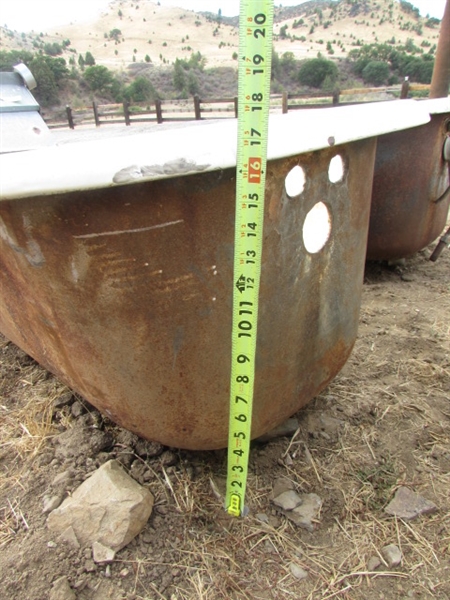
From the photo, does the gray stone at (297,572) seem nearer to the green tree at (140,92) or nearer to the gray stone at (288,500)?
the gray stone at (288,500)

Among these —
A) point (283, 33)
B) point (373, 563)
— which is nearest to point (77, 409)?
point (373, 563)

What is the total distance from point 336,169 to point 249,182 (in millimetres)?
454

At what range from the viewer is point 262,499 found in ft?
4.75

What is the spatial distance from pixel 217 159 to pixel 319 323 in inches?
28.1

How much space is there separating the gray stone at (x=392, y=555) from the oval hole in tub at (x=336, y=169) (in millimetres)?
1101

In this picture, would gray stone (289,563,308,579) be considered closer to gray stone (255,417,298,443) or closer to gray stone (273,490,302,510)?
gray stone (273,490,302,510)

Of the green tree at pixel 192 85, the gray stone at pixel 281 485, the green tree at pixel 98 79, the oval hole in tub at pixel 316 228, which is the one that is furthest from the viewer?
the green tree at pixel 192 85

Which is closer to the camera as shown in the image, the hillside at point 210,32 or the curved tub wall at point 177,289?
the curved tub wall at point 177,289

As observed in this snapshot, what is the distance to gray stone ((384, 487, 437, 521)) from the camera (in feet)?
4.61

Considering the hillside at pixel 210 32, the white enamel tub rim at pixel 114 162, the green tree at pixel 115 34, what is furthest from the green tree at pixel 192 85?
the white enamel tub rim at pixel 114 162

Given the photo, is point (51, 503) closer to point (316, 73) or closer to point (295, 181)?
point (295, 181)

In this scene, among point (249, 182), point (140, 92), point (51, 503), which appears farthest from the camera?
point (140, 92)

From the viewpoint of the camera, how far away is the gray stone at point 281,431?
1631mm

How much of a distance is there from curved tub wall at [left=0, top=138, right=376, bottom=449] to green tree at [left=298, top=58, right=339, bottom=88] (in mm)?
47945
